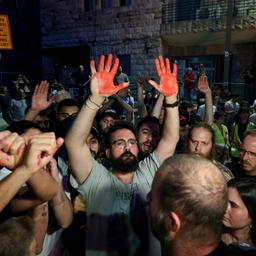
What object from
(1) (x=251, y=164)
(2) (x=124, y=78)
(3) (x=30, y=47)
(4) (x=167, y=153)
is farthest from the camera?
(3) (x=30, y=47)

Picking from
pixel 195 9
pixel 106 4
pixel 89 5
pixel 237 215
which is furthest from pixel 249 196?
pixel 89 5

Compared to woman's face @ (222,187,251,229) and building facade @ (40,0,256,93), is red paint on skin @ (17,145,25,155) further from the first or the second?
building facade @ (40,0,256,93)

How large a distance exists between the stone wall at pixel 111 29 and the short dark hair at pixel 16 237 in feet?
46.2

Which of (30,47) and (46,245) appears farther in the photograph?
(30,47)

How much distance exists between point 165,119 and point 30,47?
2076 centimetres

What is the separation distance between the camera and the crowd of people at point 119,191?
1.34m

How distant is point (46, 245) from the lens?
7.30 feet

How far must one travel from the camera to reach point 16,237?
4.99 ft

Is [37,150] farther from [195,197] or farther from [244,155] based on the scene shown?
[244,155]

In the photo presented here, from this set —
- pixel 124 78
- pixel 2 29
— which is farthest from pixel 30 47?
pixel 2 29

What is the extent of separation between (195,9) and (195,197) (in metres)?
14.9

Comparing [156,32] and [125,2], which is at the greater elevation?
[125,2]

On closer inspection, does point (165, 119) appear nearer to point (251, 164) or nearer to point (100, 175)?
point (100, 175)

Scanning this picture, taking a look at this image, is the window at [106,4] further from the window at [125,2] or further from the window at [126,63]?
the window at [126,63]
